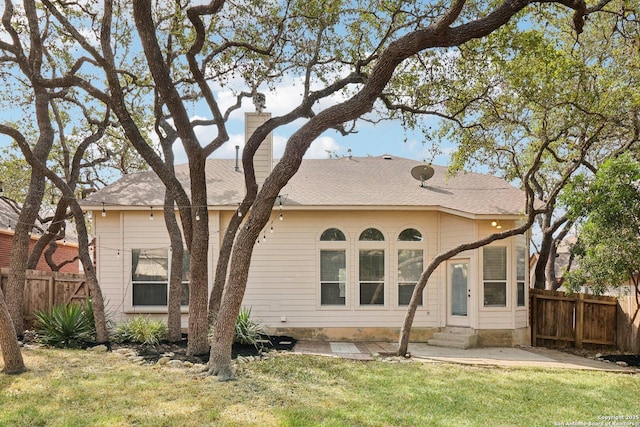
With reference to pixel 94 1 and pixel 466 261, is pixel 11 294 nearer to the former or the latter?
pixel 94 1

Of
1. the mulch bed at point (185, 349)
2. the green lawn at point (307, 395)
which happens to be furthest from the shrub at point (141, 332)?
the green lawn at point (307, 395)

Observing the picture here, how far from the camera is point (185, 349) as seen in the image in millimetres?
9375

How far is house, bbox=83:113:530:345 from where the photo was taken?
1166 centimetres

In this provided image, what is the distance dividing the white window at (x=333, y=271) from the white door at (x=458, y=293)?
2.63 meters

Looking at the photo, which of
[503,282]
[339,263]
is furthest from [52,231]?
[503,282]

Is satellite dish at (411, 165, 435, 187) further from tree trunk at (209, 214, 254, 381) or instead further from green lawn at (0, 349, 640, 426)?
tree trunk at (209, 214, 254, 381)

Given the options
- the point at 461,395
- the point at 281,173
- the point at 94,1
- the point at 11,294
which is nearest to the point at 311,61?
the point at 281,173

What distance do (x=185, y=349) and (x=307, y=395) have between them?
373 cm

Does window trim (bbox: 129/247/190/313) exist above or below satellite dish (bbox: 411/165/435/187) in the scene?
below

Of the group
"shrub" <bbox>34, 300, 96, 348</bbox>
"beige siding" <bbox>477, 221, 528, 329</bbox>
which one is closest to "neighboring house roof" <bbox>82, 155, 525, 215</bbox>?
"beige siding" <bbox>477, 221, 528, 329</bbox>

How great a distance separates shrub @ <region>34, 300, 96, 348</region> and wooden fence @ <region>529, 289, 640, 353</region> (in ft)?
34.8

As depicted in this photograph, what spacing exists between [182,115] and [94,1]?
12.5ft

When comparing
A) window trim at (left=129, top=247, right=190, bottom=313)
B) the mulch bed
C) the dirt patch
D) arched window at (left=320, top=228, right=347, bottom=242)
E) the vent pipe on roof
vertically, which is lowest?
the dirt patch

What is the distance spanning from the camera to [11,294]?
10367mm
